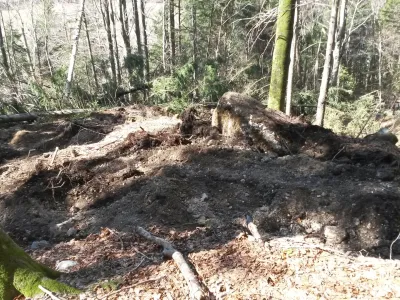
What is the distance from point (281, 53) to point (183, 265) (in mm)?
6314

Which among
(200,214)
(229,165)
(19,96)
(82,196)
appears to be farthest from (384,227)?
(19,96)

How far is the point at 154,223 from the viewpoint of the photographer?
175 inches

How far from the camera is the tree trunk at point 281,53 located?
26.1ft

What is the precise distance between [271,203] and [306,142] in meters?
2.47

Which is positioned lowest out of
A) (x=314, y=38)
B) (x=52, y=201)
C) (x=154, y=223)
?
(x=52, y=201)

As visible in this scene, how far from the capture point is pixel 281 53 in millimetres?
8133

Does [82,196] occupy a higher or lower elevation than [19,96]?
lower

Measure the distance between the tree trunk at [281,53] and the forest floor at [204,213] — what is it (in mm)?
1928

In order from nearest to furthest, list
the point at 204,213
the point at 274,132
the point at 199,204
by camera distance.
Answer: the point at 204,213, the point at 199,204, the point at 274,132

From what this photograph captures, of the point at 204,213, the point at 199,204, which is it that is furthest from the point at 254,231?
the point at 199,204

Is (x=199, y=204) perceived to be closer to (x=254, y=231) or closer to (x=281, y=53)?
(x=254, y=231)

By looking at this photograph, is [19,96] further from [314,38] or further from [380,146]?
[314,38]

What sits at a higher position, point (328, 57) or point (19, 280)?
point (328, 57)

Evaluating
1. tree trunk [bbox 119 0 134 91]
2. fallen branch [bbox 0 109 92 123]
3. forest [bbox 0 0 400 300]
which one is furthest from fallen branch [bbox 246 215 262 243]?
tree trunk [bbox 119 0 134 91]
